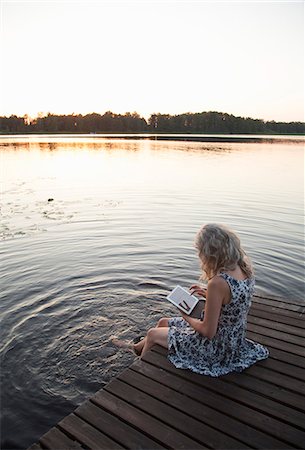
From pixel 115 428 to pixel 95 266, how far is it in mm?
5136

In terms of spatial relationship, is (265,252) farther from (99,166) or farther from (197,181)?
(99,166)

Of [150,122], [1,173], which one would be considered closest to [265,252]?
[1,173]

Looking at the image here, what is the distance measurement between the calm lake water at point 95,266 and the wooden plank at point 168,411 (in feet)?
3.05

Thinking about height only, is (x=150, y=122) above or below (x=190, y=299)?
above

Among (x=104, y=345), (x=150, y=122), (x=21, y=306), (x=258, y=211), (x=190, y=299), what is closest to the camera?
(x=190, y=299)

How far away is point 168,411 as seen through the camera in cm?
309

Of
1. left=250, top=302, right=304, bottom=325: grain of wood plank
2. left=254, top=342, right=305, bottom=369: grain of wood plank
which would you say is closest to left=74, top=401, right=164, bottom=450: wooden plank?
left=254, top=342, right=305, bottom=369: grain of wood plank

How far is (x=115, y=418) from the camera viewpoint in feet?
9.93

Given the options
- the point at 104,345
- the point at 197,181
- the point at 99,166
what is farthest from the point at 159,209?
the point at 99,166

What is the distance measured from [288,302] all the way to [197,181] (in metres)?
15.6

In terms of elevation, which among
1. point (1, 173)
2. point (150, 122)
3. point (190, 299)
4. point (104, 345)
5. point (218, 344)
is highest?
point (150, 122)

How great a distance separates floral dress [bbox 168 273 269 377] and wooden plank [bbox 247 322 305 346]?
0.45 m

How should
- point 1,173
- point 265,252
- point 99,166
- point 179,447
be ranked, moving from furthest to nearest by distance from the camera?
point 99,166 < point 1,173 < point 265,252 < point 179,447

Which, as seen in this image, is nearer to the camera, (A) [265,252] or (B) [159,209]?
(A) [265,252]
